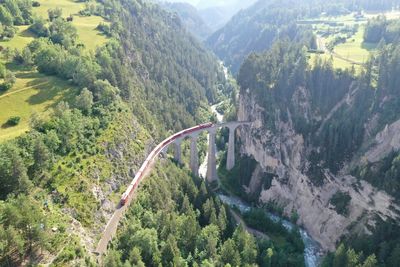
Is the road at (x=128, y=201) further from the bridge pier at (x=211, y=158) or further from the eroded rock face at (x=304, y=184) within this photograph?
the eroded rock face at (x=304, y=184)

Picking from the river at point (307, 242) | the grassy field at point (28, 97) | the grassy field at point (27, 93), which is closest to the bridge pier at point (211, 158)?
the river at point (307, 242)

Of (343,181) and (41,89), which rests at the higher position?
(41,89)

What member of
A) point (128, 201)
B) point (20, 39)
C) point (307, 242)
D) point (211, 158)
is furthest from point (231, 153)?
point (20, 39)

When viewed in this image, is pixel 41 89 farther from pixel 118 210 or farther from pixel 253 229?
pixel 253 229

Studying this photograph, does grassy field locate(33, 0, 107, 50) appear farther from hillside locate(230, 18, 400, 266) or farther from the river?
the river

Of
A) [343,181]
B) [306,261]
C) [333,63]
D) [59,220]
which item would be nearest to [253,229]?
[306,261]
